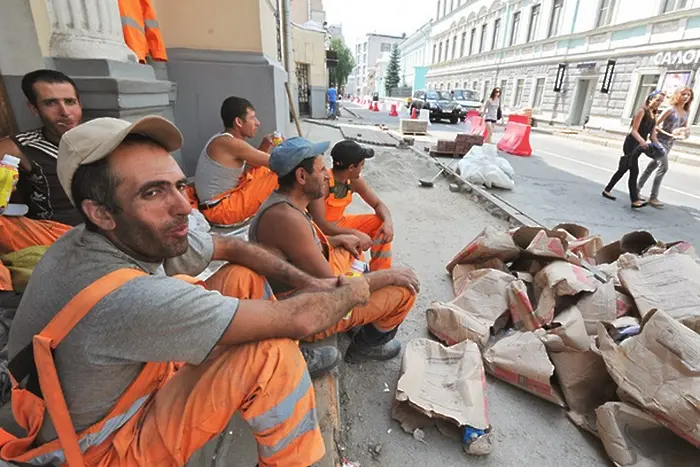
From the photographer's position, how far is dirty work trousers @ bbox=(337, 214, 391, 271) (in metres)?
2.85

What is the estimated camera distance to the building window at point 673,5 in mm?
13663

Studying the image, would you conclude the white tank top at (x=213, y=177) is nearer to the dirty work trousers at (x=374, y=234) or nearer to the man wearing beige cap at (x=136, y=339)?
the dirty work trousers at (x=374, y=234)

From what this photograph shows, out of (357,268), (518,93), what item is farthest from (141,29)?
(518,93)

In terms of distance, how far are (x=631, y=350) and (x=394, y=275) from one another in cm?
117

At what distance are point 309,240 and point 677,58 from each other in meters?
18.0

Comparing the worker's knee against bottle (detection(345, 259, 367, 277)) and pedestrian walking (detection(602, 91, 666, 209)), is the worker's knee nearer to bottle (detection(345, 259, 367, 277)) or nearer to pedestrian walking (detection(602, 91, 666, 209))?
bottle (detection(345, 259, 367, 277))

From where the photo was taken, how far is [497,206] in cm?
507

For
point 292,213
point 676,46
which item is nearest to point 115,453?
point 292,213

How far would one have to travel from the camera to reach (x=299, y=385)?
1188 millimetres

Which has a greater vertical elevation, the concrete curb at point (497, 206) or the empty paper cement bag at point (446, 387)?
the empty paper cement bag at point (446, 387)

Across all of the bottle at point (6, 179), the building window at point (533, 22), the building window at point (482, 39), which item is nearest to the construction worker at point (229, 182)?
the bottle at point (6, 179)

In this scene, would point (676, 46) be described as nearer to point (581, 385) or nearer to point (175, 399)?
point (581, 385)

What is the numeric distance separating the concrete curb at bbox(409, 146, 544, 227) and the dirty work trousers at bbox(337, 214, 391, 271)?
7.42ft

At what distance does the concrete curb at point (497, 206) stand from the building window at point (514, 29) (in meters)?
23.9
